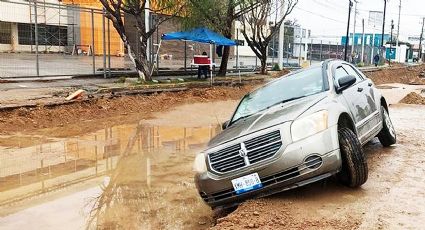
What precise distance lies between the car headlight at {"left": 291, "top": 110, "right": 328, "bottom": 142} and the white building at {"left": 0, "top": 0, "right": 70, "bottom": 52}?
645 inches

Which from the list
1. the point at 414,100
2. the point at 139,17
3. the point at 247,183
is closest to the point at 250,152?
the point at 247,183

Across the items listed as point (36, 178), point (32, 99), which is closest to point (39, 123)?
point (32, 99)

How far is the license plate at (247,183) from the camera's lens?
479 cm

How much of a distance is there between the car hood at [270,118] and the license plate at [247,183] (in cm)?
53

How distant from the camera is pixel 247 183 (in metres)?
Answer: 4.82

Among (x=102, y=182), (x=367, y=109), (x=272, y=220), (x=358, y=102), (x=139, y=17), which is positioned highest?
(x=139, y=17)

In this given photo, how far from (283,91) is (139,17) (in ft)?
38.1

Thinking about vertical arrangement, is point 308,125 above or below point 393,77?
above

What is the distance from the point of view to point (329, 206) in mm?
4859

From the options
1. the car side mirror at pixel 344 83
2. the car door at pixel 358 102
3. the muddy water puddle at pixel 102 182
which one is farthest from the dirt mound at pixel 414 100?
the car side mirror at pixel 344 83

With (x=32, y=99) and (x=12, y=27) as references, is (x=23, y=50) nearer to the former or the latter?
(x=12, y=27)

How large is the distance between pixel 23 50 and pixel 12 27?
A: 4.67 feet

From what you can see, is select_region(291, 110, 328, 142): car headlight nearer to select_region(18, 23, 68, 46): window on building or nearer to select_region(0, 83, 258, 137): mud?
select_region(0, 83, 258, 137): mud

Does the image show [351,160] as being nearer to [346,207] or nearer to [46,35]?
[346,207]
